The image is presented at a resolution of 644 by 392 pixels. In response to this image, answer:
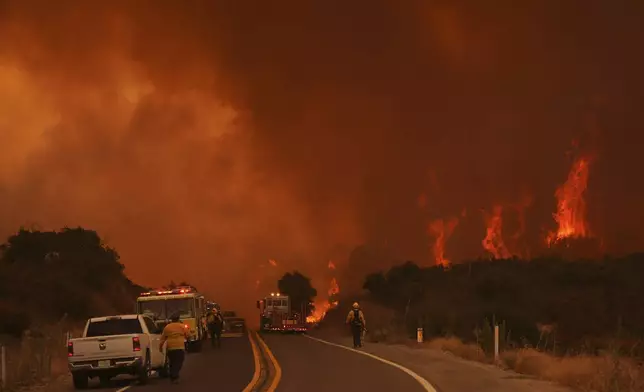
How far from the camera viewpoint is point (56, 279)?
65.2 meters

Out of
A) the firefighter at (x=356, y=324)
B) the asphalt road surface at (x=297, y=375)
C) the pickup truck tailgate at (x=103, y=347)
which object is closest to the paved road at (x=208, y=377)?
the asphalt road surface at (x=297, y=375)

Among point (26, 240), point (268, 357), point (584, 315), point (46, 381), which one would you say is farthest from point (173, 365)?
point (26, 240)

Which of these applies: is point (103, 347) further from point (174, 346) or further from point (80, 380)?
point (174, 346)

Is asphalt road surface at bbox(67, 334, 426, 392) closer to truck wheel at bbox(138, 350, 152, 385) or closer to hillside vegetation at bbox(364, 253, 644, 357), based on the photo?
truck wheel at bbox(138, 350, 152, 385)

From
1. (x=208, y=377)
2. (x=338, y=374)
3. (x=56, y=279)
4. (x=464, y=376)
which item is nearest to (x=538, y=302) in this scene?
(x=56, y=279)

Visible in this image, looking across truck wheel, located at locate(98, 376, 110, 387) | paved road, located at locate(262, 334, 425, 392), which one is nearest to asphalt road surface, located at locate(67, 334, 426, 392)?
paved road, located at locate(262, 334, 425, 392)

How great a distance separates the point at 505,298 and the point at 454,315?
13767mm

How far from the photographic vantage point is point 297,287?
424 feet

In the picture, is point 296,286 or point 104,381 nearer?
point 104,381

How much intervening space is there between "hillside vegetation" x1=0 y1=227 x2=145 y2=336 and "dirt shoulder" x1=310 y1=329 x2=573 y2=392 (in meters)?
22.6

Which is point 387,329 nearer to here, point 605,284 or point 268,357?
point 268,357

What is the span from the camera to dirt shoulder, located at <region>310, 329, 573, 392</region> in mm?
18969

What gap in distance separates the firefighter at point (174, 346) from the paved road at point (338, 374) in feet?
9.02

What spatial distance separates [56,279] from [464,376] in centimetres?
4921
